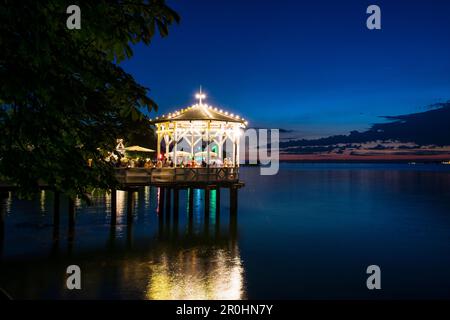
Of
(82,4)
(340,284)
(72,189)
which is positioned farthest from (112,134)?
(340,284)

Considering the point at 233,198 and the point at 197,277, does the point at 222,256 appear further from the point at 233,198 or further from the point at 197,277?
the point at 233,198

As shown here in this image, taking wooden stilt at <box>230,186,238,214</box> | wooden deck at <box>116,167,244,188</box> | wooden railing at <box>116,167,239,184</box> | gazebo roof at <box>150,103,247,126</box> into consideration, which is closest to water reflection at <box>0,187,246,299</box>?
wooden stilt at <box>230,186,238,214</box>

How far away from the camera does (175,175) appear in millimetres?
27672

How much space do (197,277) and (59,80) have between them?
13.7 metres

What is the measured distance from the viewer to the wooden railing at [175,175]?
25750 millimetres

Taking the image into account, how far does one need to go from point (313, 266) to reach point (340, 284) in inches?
123

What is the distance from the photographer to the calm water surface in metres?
16.5

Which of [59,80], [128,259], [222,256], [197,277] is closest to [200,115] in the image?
[222,256]

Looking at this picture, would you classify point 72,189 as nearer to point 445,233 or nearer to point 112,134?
point 112,134

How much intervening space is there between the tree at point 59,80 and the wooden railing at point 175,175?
1914 cm

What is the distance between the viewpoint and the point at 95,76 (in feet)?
18.9

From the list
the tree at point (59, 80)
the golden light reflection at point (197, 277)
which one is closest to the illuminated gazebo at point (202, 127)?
the golden light reflection at point (197, 277)

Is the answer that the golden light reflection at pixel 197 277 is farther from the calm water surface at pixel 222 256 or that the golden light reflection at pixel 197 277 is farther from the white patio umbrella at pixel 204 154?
the white patio umbrella at pixel 204 154

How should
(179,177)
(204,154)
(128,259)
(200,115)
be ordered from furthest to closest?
1. (204,154)
2. (200,115)
3. (179,177)
4. (128,259)
